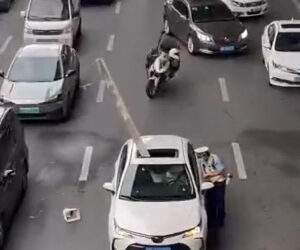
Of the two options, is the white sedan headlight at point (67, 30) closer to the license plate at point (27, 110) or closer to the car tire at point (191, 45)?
the car tire at point (191, 45)

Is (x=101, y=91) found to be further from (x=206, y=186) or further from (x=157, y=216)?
(x=157, y=216)

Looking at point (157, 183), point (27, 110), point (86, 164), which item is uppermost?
point (157, 183)

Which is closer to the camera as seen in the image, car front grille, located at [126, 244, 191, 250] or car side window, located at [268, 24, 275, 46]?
car front grille, located at [126, 244, 191, 250]

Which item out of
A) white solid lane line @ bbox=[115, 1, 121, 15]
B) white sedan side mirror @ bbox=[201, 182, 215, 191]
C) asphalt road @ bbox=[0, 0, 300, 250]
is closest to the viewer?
white sedan side mirror @ bbox=[201, 182, 215, 191]

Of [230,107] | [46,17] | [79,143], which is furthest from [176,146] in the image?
[46,17]

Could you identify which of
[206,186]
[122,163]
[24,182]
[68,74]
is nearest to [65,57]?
[68,74]

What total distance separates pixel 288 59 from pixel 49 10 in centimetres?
827

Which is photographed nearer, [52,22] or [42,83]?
[42,83]

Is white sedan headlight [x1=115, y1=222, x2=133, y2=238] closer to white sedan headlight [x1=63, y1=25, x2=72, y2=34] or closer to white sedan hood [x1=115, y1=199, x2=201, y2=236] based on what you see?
white sedan hood [x1=115, y1=199, x2=201, y2=236]

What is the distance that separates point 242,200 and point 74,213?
340 cm

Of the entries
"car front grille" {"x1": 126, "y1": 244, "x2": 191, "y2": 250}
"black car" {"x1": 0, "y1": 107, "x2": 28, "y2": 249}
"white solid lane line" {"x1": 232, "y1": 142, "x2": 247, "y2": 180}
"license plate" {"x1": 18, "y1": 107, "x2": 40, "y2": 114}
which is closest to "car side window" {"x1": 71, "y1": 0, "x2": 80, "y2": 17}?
"license plate" {"x1": 18, "y1": 107, "x2": 40, "y2": 114}

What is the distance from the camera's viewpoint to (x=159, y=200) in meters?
14.6

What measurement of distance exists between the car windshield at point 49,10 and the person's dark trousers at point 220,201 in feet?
42.9

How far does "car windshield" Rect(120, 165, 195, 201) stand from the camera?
14688mm
